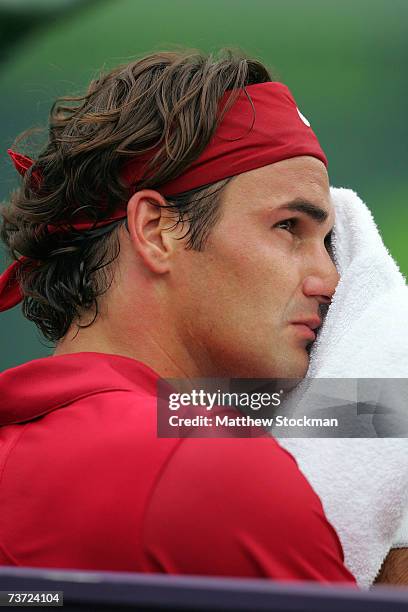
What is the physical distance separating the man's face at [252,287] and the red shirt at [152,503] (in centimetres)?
29

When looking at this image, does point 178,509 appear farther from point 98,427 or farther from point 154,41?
point 154,41

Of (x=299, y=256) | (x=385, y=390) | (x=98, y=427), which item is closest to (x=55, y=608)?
(x=98, y=427)

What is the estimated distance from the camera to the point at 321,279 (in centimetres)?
134

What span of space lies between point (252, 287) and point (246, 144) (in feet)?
0.74

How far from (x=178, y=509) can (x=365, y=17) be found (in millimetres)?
1831

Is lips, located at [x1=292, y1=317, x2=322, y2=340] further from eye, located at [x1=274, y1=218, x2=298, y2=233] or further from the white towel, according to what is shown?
eye, located at [x1=274, y1=218, x2=298, y2=233]

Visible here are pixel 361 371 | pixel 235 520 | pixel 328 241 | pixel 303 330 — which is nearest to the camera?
pixel 235 520

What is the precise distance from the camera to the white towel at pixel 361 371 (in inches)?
41.1

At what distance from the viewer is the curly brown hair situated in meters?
1.33

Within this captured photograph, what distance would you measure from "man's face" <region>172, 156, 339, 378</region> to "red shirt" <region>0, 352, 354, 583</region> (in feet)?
0.94

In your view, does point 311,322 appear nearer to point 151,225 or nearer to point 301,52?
point 151,225

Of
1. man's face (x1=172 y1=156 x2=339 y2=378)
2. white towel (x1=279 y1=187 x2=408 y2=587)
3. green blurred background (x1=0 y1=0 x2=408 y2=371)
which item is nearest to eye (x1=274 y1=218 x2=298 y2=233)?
man's face (x1=172 y1=156 x2=339 y2=378)

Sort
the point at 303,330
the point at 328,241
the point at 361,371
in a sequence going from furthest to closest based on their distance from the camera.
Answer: the point at 328,241, the point at 303,330, the point at 361,371

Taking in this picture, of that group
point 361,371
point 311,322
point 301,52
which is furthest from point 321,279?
point 301,52
